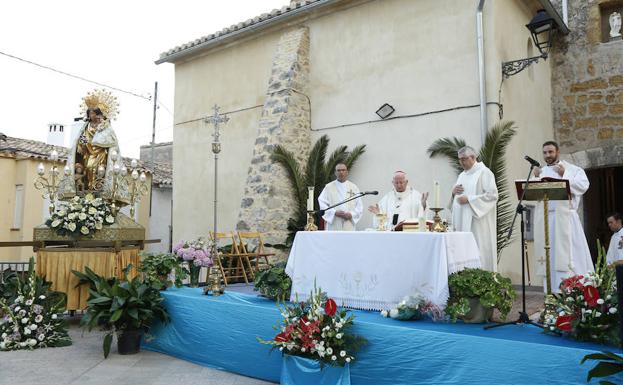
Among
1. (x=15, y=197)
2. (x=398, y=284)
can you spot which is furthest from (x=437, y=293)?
(x=15, y=197)

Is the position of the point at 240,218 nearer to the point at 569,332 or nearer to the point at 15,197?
the point at 569,332

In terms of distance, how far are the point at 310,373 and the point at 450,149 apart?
5.55 meters

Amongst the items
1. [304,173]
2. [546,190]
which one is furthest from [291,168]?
[546,190]

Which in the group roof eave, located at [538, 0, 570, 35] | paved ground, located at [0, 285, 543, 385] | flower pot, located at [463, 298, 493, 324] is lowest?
paved ground, located at [0, 285, 543, 385]

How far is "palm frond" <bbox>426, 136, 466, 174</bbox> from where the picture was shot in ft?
27.5

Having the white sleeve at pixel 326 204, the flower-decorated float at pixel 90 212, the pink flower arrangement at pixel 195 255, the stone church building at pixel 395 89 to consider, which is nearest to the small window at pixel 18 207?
the stone church building at pixel 395 89

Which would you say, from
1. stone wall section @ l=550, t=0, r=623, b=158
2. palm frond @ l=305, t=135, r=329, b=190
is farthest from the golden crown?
stone wall section @ l=550, t=0, r=623, b=158

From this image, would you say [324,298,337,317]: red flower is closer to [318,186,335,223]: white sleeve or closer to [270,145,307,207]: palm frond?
[318,186,335,223]: white sleeve

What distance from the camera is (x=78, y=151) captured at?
24.1 feet

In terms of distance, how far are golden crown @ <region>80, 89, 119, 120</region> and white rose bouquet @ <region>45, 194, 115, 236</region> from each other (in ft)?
4.70

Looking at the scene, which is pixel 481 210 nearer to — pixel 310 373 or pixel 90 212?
pixel 310 373

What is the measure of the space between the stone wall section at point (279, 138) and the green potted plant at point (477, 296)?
583 cm

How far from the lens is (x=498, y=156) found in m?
7.89

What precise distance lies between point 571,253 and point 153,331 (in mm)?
4952
